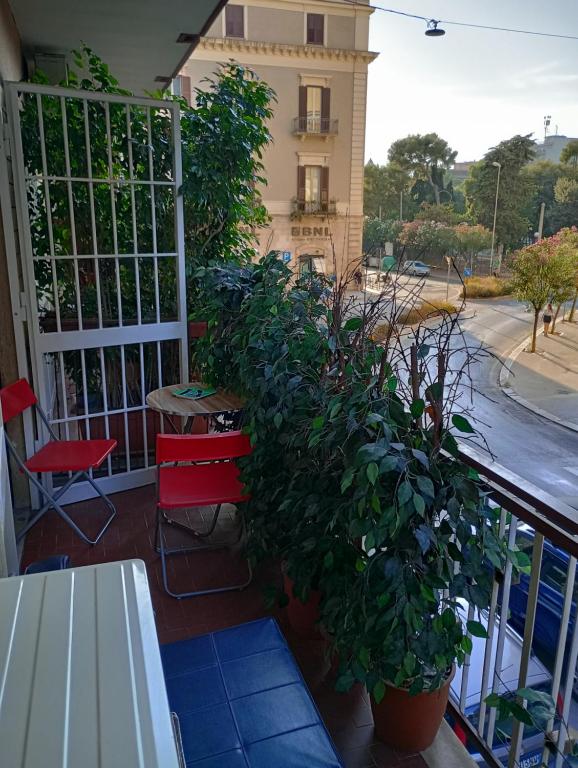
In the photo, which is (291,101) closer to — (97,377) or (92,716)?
(97,377)

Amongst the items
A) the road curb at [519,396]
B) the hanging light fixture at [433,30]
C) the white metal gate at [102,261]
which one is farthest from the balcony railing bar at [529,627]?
the hanging light fixture at [433,30]

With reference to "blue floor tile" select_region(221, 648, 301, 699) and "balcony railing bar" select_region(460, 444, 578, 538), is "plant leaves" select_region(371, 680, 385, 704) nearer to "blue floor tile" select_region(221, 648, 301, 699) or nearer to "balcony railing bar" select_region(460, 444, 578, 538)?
"blue floor tile" select_region(221, 648, 301, 699)

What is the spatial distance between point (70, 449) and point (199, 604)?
3.41 feet

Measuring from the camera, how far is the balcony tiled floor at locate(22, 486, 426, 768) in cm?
171

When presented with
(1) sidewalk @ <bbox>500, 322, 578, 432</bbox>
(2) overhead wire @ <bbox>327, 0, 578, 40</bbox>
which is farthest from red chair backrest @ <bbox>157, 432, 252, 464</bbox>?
(2) overhead wire @ <bbox>327, 0, 578, 40</bbox>

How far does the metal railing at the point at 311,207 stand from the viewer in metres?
17.6

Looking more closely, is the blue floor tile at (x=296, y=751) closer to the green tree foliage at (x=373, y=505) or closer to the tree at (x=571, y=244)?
the green tree foliage at (x=373, y=505)

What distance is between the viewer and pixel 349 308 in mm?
1989

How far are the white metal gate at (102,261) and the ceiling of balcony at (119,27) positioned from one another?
1.75 ft

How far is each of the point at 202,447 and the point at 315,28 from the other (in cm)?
1908

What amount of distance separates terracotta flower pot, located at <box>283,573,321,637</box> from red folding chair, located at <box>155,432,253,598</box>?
11.7 inches

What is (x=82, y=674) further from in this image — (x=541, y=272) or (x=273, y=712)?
(x=541, y=272)

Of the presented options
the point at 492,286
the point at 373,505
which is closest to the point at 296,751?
the point at 373,505

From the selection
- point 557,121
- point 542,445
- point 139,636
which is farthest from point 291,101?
point 139,636
